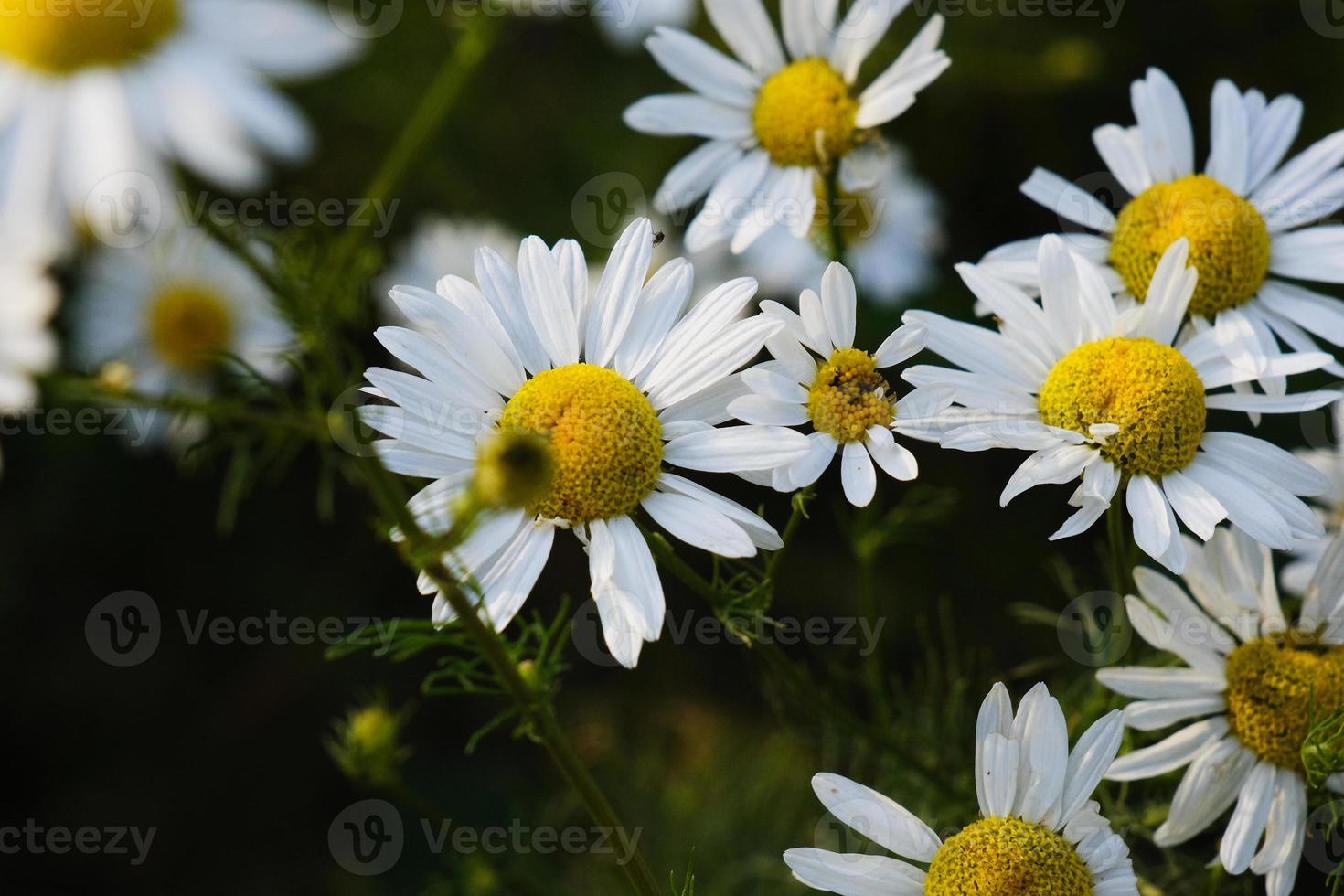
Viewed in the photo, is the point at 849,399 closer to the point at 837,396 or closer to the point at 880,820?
the point at 837,396

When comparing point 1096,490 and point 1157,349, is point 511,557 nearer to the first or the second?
point 1096,490

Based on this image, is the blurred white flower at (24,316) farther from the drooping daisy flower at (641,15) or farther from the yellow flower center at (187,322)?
the drooping daisy flower at (641,15)

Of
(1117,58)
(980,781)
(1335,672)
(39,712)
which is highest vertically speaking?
(1117,58)

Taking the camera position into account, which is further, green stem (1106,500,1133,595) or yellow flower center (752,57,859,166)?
yellow flower center (752,57,859,166)

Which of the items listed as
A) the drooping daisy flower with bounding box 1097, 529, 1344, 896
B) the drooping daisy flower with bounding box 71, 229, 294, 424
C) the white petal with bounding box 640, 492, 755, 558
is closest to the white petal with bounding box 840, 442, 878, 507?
the white petal with bounding box 640, 492, 755, 558

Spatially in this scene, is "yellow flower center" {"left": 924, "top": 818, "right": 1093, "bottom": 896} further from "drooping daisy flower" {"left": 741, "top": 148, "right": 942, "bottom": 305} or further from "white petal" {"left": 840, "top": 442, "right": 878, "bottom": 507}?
"drooping daisy flower" {"left": 741, "top": 148, "right": 942, "bottom": 305}

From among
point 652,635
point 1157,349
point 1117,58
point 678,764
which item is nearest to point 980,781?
point 652,635
